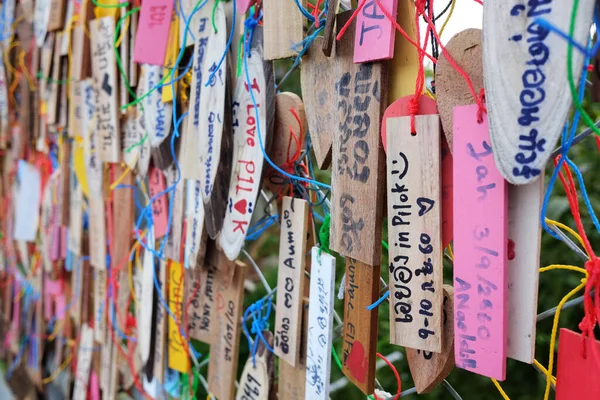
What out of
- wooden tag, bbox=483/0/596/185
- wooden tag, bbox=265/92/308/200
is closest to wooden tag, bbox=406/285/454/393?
wooden tag, bbox=483/0/596/185

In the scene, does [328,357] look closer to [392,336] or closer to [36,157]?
[392,336]

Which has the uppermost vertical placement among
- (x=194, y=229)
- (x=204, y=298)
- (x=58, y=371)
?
(x=194, y=229)

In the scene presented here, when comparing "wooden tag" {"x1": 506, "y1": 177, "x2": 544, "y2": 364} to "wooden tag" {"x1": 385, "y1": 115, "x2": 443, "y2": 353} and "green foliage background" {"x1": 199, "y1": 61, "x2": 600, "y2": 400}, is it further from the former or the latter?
"green foliage background" {"x1": 199, "y1": 61, "x2": 600, "y2": 400}

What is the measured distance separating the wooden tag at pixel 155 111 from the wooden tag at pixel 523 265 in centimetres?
51

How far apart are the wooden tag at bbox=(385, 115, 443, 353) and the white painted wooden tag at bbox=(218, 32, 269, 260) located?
0.19 meters

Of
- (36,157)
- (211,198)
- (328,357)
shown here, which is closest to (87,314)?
(36,157)

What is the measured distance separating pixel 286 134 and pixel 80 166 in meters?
0.63

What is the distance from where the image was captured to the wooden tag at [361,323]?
0.49 metres

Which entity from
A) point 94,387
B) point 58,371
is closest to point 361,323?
point 94,387

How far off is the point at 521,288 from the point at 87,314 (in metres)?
1.01

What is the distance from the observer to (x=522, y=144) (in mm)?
342

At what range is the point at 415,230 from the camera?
0.42 metres

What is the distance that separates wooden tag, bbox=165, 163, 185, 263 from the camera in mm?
762

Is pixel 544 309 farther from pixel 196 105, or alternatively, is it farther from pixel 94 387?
pixel 94 387
